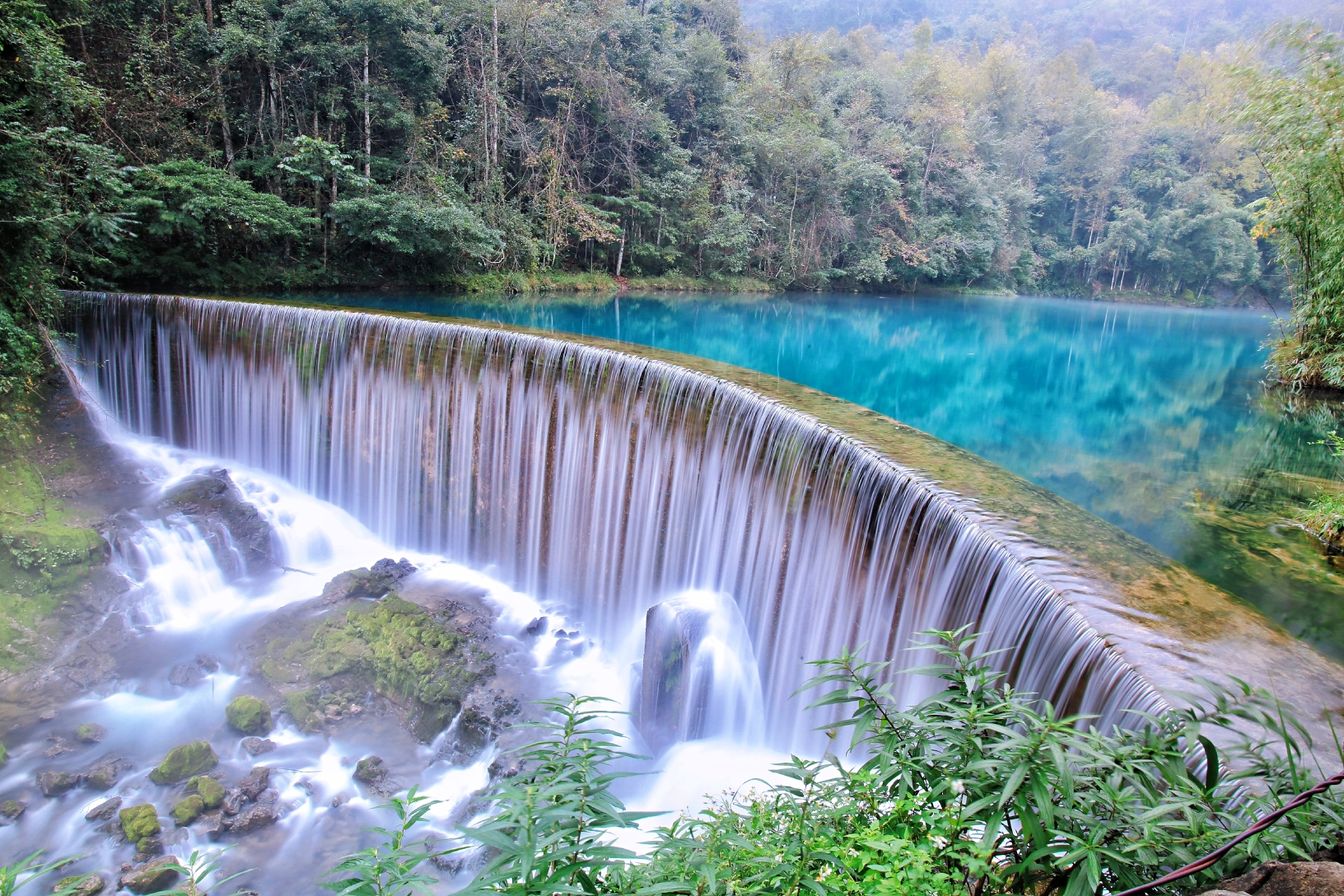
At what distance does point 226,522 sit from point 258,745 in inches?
157

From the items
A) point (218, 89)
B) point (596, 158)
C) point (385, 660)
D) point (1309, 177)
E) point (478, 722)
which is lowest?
point (478, 722)

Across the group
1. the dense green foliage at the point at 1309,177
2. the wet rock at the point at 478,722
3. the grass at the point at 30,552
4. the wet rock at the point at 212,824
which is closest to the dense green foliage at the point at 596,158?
the dense green foliage at the point at 1309,177

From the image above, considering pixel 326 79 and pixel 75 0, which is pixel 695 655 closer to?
pixel 75 0

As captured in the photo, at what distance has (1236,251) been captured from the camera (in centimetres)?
3978

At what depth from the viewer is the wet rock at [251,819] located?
18.7 feet

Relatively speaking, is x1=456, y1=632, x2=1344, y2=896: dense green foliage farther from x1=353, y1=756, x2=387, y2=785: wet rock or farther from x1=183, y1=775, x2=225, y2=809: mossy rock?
x1=183, y1=775, x2=225, y2=809: mossy rock

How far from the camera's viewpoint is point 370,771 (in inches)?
247

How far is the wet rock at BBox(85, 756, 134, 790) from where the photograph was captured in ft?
19.7

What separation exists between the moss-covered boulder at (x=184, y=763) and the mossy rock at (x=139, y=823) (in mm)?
385

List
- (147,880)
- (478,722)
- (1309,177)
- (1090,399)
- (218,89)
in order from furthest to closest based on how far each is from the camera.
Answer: (218,89), (1090,399), (1309,177), (478,722), (147,880)

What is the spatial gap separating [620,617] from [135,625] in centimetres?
533

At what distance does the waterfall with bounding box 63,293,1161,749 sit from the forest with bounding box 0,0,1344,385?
99.4 inches

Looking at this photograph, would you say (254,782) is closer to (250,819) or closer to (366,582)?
(250,819)

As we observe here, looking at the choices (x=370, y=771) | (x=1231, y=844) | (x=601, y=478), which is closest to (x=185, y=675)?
(x=370, y=771)
